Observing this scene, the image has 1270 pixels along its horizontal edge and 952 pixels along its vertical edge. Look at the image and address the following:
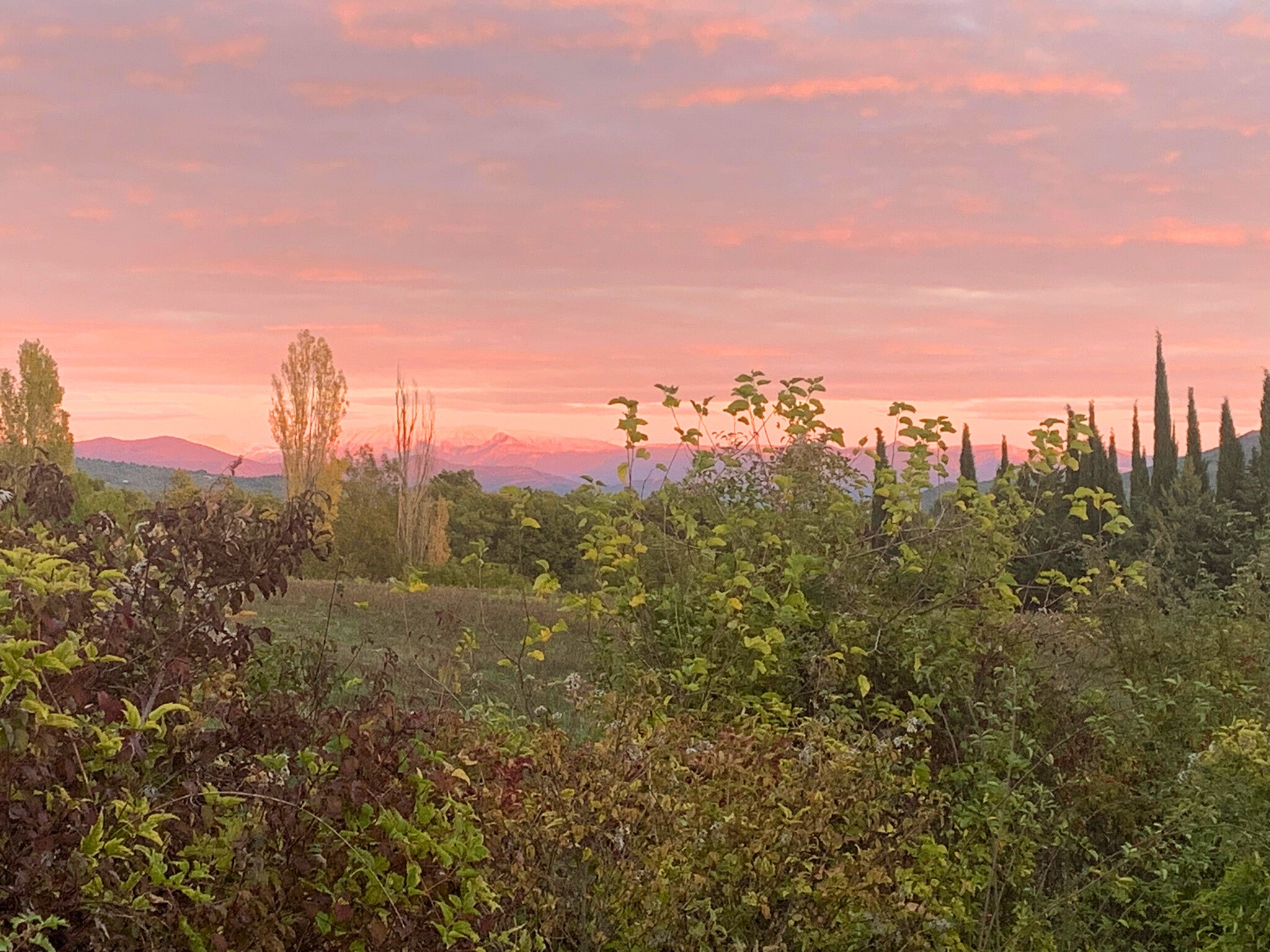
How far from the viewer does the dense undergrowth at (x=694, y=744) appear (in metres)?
2.84

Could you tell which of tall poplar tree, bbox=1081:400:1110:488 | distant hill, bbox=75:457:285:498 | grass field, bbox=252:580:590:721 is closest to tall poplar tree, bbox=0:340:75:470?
distant hill, bbox=75:457:285:498

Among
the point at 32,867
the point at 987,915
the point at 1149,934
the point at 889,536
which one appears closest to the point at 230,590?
the point at 32,867

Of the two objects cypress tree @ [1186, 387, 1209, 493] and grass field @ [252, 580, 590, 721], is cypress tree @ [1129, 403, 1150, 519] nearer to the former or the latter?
cypress tree @ [1186, 387, 1209, 493]

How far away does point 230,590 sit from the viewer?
371cm

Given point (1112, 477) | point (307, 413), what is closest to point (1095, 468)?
point (1112, 477)

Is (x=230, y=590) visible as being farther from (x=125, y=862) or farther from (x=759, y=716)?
(x=759, y=716)

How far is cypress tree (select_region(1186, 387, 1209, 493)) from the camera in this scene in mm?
36812

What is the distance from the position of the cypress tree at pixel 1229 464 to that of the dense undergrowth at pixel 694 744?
3085 cm

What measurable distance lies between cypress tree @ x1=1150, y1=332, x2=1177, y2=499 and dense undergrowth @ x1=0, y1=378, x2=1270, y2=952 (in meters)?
34.4

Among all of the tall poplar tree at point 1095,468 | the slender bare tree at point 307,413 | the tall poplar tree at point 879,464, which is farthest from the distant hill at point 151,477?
the tall poplar tree at point 1095,468

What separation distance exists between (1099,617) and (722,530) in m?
2.72

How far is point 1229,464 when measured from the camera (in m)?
38.0

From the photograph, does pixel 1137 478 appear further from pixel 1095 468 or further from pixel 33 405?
pixel 33 405

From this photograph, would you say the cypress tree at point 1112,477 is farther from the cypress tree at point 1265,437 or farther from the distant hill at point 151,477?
the distant hill at point 151,477
